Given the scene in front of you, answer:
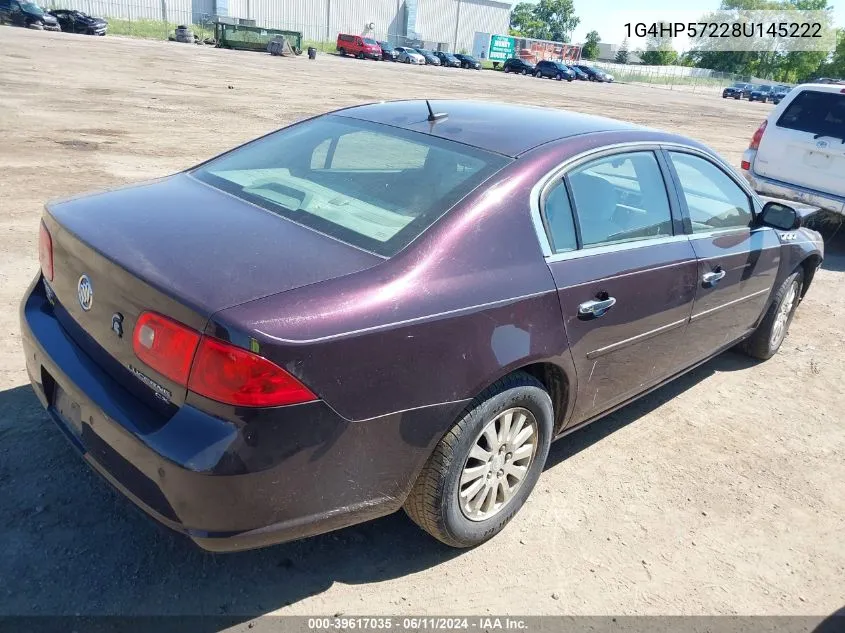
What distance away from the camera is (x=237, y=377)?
2.00 m

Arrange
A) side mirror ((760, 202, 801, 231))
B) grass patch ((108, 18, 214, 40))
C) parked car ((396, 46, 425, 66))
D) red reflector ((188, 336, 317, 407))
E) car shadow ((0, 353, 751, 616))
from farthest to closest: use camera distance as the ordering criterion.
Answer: parked car ((396, 46, 425, 66)) → grass patch ((108, 18, 214, 40)) → side mirror ((760, 202, 801, 231)) → car shadow ((0, 353, 751, 616)) → red reflector ((188, 336, 317, 407))

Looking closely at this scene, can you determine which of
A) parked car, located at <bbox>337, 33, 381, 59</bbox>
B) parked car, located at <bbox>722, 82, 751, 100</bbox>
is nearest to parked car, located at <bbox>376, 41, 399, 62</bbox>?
parked car, located at <bbox>337, 33, 381, 59</bbox>

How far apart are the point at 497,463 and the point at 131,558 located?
57.0 inches

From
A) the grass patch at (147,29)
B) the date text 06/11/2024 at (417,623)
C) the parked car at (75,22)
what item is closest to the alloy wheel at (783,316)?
the date text 06/11/2024 at (417,623)

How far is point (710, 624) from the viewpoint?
8.67 ft

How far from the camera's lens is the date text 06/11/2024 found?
7.98 feet

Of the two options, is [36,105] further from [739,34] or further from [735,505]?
[739,34]

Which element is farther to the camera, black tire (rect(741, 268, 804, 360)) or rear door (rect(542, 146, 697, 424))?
black tire (rect(741, 268, 804, 360))

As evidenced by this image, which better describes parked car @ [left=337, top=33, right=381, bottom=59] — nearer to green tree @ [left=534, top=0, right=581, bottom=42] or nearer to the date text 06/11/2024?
the date text 06/11/2024

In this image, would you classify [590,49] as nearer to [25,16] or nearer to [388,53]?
[388,53]

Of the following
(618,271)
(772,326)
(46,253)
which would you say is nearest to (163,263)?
(46,253)

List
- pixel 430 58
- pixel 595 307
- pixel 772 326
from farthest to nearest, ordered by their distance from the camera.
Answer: pixel 430 58, pixel 772 326, pixel 595 307

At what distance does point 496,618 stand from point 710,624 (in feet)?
2.75

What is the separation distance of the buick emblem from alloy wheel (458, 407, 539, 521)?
58.3 inches
